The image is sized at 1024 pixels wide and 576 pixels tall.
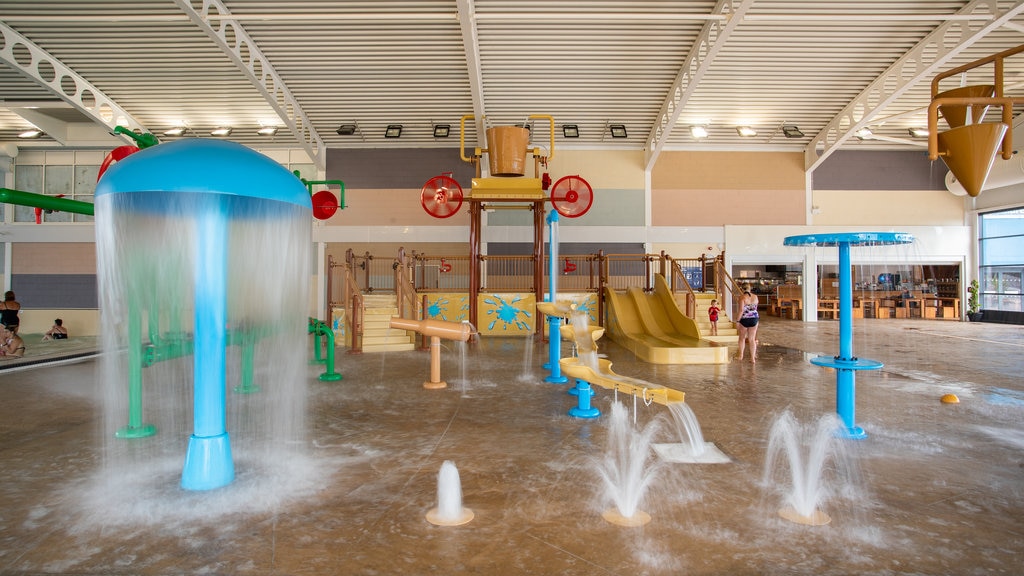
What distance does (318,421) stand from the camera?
5.69 m

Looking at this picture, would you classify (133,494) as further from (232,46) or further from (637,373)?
(232,46)

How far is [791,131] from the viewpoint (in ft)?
58.4

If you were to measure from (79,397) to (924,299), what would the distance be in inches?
1034

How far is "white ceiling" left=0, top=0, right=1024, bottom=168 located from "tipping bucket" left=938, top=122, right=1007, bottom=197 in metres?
8.40

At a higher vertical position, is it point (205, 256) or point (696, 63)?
point (696, 63)

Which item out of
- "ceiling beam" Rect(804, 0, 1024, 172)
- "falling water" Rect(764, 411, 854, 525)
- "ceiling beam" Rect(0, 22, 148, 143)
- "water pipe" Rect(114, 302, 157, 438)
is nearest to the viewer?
"falling water" Rect(764, 411, 854, 525)

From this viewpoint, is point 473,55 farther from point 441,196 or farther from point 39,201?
point 39,201

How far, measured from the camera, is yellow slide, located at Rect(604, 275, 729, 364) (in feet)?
32.3

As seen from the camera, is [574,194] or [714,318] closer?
[574,194]

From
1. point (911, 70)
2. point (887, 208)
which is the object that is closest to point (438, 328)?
point (911, 70)

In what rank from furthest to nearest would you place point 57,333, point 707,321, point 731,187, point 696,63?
point 731,187 < point 57,333 < point 707,321 < point 696,63

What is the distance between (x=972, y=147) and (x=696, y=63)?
10.5 m

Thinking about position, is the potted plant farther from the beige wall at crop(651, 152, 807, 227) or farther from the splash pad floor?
the splash pad floor

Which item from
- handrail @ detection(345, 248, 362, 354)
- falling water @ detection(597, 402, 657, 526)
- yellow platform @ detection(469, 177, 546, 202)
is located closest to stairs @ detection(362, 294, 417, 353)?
handrail @ detection(345, 248, 362, 354)
